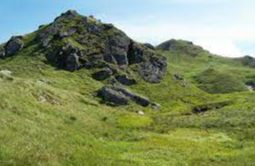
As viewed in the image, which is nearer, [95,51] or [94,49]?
[95,51]

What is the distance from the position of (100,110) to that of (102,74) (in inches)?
2161

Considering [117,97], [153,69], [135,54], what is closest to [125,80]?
[135,54]

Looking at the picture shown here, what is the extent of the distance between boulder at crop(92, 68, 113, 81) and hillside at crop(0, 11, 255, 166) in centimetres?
25

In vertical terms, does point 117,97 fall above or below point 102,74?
below

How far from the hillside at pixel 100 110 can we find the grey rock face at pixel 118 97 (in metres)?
0.21

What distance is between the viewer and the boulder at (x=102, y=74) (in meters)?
137

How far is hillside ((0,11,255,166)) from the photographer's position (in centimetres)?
4300

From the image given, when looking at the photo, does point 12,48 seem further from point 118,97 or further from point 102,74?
point 118,97

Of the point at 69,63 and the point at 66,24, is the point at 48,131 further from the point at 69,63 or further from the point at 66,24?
the point at 66,24

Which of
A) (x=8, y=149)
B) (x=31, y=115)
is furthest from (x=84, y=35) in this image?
(x=8, y=149)

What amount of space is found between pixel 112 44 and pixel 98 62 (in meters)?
8.90

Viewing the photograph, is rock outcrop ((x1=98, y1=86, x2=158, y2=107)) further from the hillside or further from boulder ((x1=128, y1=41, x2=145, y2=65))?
boulder ((x1=128, y1=41, x2=145, y2=65))

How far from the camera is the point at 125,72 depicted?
14338 cm

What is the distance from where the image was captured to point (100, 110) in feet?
273
